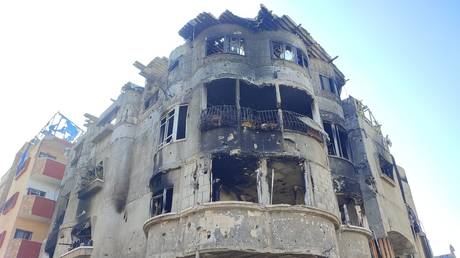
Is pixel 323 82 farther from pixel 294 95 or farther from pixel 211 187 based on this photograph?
pixel 211 187

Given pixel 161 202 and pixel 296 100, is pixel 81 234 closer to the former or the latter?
pixel 161 202

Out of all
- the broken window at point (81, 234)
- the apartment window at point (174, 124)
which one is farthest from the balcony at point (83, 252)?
the apartment window at point (174, 124)

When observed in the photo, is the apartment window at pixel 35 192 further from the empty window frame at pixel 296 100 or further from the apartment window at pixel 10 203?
the empty window frame at pixel 296 100

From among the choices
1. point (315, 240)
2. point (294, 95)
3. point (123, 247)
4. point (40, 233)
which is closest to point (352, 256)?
point (315, 240)

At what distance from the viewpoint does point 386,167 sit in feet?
81.6

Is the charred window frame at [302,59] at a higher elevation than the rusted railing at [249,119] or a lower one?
higher

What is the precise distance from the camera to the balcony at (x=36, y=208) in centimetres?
2883

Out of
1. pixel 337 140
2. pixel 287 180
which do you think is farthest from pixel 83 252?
pixel 337 140

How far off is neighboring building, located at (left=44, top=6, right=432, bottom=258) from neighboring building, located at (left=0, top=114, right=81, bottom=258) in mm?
2679

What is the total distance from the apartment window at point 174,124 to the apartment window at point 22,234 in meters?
17.0

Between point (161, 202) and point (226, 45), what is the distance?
9.15 m

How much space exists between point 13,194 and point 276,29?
2663 centimetres

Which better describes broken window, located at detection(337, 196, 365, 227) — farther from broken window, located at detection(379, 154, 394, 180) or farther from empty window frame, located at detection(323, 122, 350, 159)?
broken window, located at detection(379, 154, 394, 180)

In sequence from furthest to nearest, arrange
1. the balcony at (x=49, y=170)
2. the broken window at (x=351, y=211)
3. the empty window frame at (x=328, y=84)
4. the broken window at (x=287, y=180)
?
1. the balcony at (x=49, y=170)
2. the empty window frame at (x=328, y=84)
3. the broken window at (x=351, y=211)
4. the broken window at (x=287, y=180)
